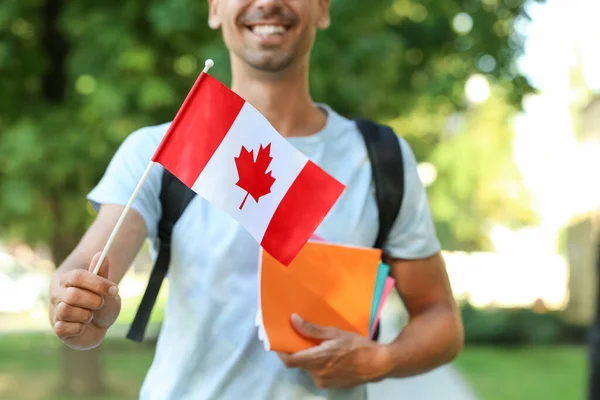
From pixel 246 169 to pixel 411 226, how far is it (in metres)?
0.55

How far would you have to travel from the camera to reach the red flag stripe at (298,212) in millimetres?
2328

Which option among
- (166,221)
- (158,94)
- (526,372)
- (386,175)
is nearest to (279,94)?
(386,175)

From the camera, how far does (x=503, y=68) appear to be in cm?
705

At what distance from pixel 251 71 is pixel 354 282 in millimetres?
657

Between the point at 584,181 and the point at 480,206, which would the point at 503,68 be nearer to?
the point at 584,181

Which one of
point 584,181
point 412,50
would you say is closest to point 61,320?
point 412,50

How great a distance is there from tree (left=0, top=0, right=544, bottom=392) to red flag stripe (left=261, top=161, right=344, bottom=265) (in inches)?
156

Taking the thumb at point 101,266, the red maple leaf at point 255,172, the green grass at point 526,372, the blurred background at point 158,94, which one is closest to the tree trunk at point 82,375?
the blurred background at point 158,94

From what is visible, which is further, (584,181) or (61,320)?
(584,181)

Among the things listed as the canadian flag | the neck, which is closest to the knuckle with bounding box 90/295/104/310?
the canadian flag

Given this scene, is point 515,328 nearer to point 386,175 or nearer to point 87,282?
point 386,175

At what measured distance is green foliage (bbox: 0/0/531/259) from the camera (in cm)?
698

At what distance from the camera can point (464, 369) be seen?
15.0 meters

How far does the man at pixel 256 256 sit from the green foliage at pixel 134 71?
11.9 ft
